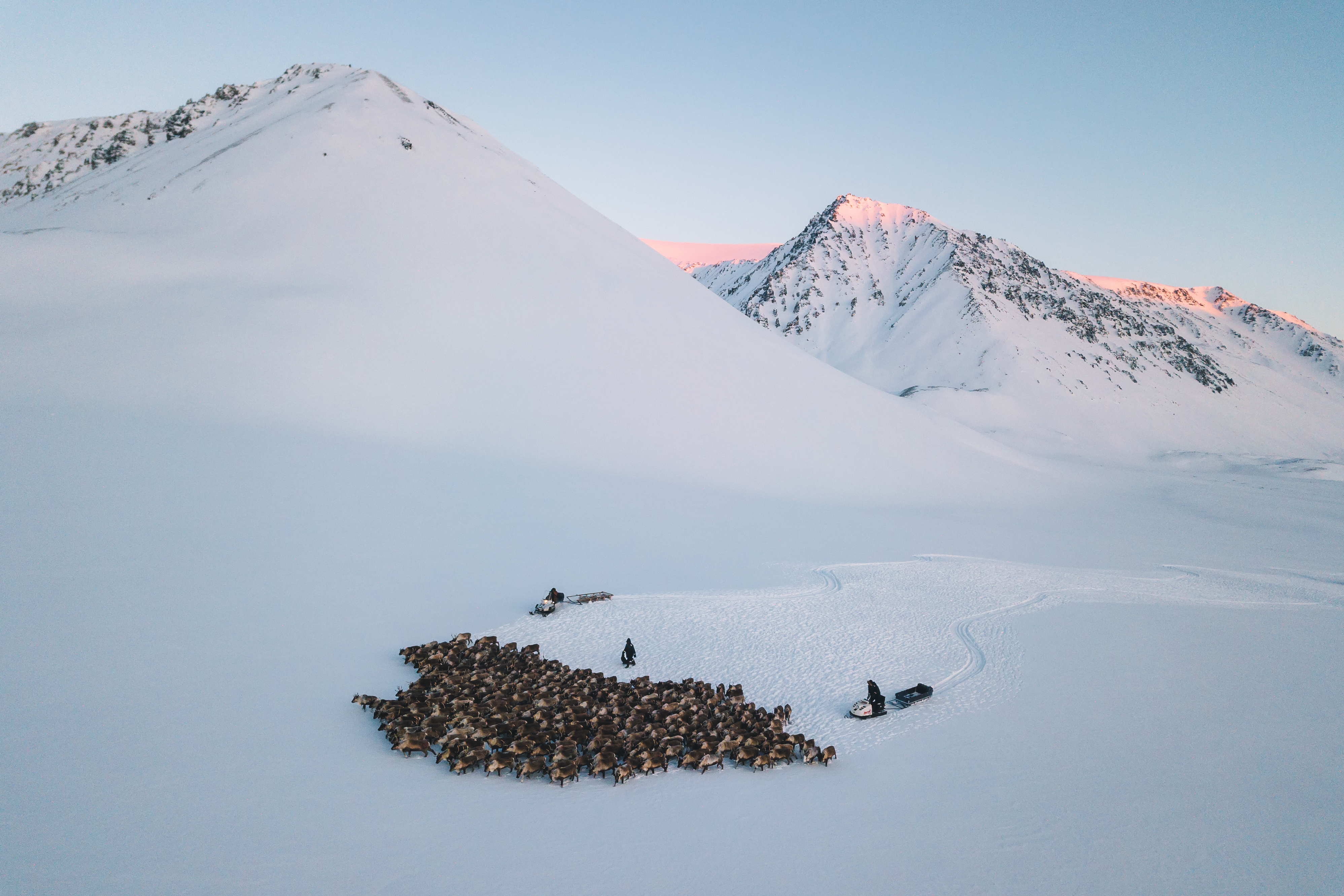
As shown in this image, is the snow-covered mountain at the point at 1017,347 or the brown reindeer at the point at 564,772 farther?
the snow-covered mountain at the point at 1017,347

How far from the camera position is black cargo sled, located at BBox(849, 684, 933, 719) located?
8.16m

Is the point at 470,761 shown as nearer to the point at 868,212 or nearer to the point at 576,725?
the point at 576,725

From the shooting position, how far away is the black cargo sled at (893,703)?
8.16 metres

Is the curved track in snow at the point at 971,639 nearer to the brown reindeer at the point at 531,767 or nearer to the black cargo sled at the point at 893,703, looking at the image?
the black cargo sled at the point at 893,703

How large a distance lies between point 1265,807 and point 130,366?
2610 centimetres

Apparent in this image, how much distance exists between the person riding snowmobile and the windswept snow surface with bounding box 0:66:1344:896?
0.70ft

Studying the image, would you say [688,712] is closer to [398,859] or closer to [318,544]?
[398,859]

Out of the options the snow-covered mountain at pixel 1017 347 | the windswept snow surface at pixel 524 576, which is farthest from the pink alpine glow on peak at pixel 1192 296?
the windswept snow surface at pixel 524 576

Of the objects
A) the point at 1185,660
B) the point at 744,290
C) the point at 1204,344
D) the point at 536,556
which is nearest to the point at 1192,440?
the point at 1204,344

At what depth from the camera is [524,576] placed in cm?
1309

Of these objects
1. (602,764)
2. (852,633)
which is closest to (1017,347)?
(852,633)

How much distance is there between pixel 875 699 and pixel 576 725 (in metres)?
3.79

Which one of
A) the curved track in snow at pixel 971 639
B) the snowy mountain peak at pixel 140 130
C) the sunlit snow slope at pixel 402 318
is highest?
the snowy mountain peak at pixel 140 130

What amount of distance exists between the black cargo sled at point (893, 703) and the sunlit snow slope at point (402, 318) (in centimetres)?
1466
